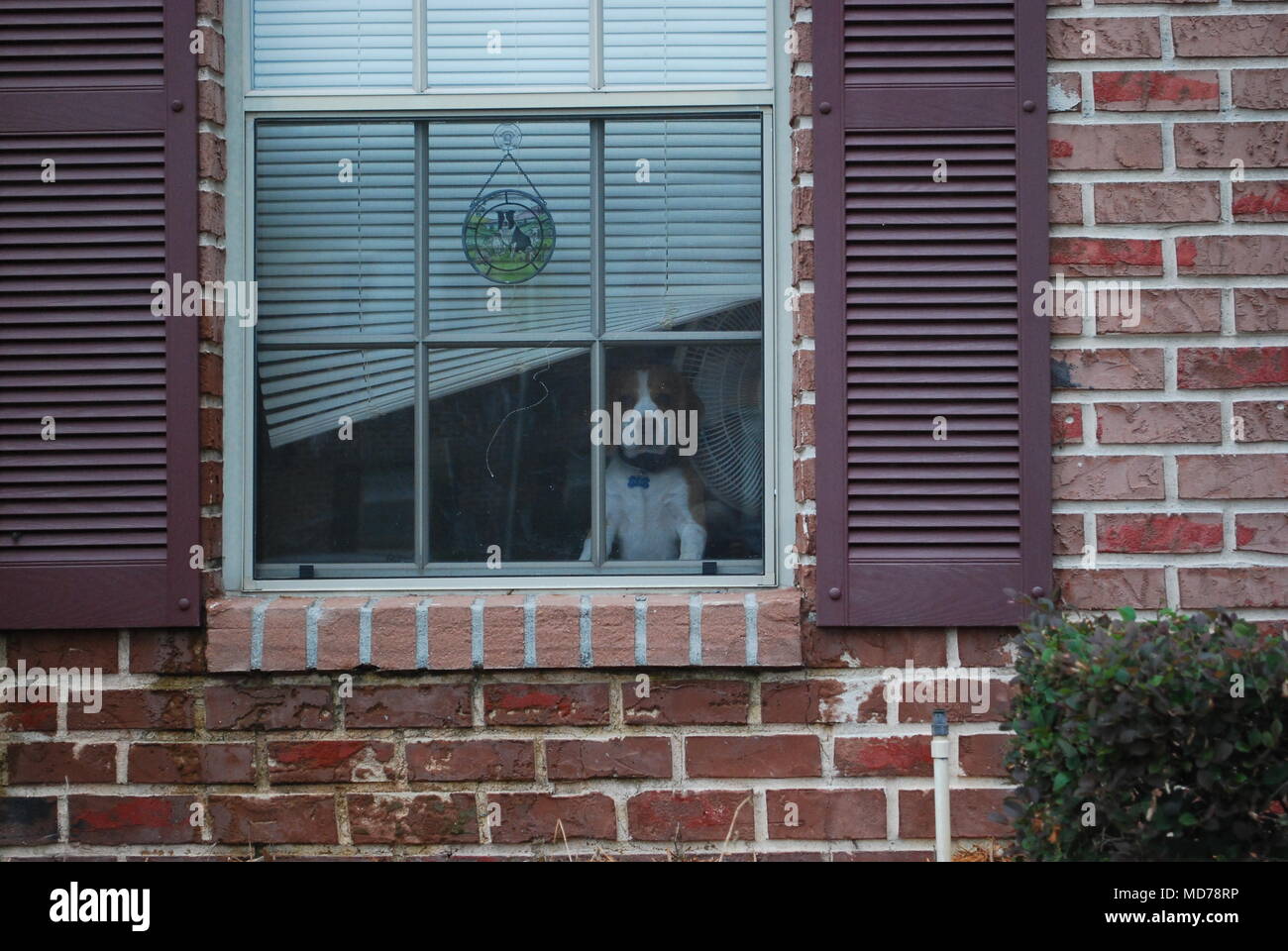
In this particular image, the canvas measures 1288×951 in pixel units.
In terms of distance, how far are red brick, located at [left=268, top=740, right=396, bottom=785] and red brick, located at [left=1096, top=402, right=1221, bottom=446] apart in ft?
6.34

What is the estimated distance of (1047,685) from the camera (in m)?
2.22

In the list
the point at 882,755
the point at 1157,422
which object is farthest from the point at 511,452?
the point at 1157,422

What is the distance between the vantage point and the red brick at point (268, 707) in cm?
287

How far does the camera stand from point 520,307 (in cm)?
304

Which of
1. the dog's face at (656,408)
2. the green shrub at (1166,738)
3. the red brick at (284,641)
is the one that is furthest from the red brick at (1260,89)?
the red brick at (284,641)

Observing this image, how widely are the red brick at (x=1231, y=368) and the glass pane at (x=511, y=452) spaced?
1.49m

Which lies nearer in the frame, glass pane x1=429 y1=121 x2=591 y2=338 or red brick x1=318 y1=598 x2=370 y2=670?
red brick x1=318 y1=598 x2=370 y2=670

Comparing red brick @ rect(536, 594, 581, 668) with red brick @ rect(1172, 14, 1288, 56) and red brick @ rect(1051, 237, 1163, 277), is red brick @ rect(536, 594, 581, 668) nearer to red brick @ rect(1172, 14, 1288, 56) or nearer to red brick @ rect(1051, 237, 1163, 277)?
red brick @ rect(1051, 237, 1163, 277)

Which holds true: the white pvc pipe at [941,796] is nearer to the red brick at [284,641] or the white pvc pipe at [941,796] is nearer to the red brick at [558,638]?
the red brick at [558,638]

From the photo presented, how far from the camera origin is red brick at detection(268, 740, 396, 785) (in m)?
2.87

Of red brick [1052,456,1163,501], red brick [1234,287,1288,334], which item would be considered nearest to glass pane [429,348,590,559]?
red brick [1052,456,1163,501]

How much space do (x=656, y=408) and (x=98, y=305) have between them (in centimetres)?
142

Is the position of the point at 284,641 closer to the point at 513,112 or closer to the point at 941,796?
the point at 513,112

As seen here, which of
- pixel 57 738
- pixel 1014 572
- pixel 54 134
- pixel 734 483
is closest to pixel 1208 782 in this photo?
pixel 1014 572
